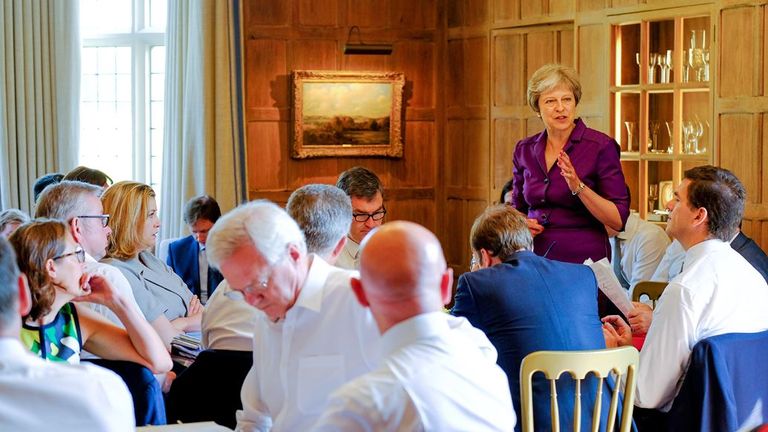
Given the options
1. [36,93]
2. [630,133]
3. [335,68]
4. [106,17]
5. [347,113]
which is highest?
[106,17]

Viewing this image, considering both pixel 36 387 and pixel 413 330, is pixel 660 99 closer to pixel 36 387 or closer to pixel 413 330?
pixel 413 330

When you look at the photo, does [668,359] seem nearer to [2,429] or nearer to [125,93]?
[2,429]

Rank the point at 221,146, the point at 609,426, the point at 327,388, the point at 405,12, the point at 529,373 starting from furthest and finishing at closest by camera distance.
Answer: the point at 405,12, the point at 221,146, the point at 609,426, the point at 529,373, the point at 327,388

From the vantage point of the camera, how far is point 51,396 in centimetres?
198

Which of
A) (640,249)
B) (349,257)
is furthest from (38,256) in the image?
(640,249)

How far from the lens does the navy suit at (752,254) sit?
5203mm

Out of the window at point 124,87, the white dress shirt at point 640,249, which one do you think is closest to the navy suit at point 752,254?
the white dress shirt at point 640,249

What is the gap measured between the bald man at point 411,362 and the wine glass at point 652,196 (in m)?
5.37

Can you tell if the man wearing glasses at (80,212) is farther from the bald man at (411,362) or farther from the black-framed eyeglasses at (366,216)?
the bald man at (411,362)

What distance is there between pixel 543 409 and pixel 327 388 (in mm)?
1040

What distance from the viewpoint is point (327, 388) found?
2715mm

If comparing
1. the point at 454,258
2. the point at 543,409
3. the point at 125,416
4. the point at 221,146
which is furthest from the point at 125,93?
the point at 125,416

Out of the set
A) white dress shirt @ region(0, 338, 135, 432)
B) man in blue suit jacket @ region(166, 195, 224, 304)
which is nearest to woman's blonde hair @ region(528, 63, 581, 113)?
man in blue suit jacket @ region(166, 195, 224, 304)

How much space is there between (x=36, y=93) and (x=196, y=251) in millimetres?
2843
